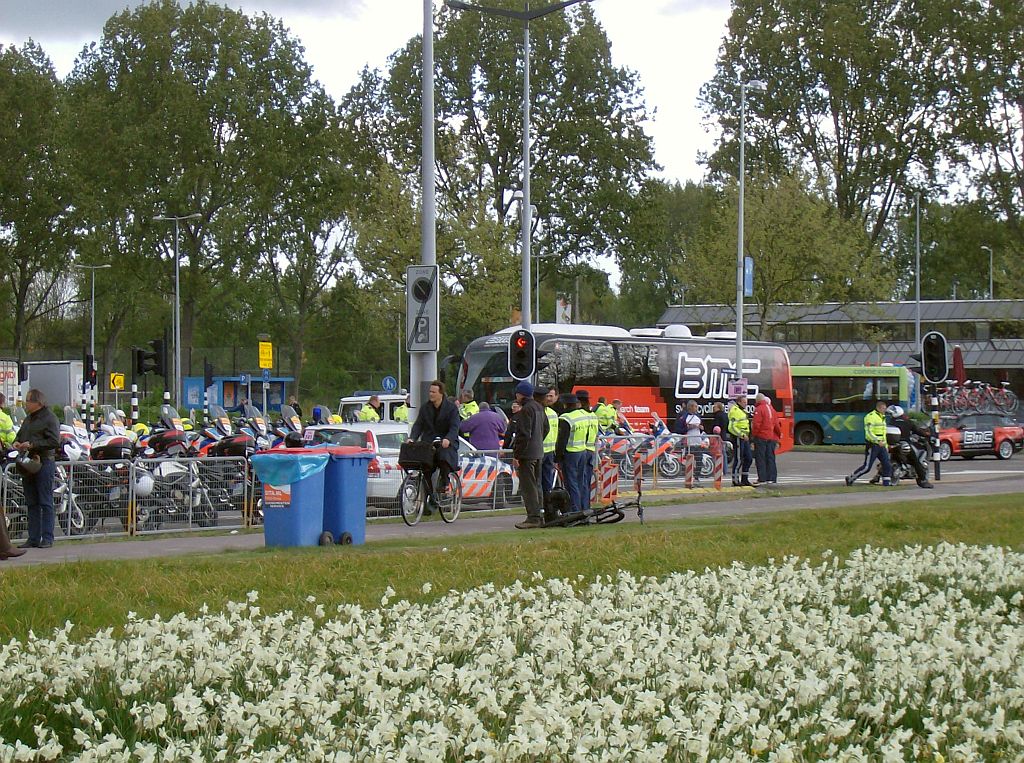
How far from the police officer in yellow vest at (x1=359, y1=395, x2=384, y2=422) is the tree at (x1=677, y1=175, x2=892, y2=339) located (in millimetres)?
23089

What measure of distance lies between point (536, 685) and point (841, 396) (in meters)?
49.0

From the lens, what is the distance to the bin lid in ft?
49.2

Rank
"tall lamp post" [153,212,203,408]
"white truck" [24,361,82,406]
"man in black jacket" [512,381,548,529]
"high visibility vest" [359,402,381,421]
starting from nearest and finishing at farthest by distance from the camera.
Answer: "man in black jacket" [512,381,548,529] → "high visibility vest" [359,402,381,421] → "tall lamp post" [153,212,203,408] → "white truck" [24,361,82,406]

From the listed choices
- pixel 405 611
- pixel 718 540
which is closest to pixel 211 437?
pixel 718 540

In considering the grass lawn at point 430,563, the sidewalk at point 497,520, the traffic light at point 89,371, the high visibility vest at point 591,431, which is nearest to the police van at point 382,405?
the sidewalk at point 497,520

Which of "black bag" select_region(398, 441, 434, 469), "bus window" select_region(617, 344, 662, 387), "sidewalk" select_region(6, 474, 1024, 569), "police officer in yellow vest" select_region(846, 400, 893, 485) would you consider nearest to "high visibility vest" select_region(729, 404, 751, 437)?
"sidewalk" select_region(6, 474, 1024, 569)

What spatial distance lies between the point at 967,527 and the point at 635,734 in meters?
12.0

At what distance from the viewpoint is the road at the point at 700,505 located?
15.8m

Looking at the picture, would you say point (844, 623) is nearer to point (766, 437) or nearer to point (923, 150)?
point (766, 437)

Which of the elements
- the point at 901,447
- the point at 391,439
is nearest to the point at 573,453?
the point at 391,439

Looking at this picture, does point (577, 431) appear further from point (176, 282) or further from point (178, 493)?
point (176, 282)

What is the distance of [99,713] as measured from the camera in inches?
245

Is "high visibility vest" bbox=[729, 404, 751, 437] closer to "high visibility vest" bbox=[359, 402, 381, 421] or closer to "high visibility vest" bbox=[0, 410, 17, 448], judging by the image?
"high visibility vest" bbox=[359, 402, 381, 421]

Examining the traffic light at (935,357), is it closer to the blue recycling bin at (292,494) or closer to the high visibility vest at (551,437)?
the high visibility vest at (551,437)
